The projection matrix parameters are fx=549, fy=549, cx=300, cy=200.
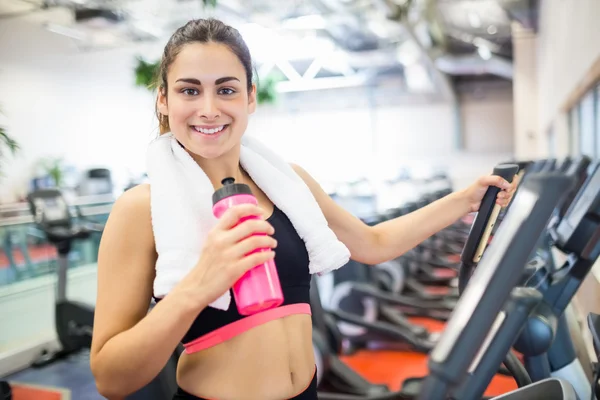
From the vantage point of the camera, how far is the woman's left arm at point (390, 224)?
4.45 ft

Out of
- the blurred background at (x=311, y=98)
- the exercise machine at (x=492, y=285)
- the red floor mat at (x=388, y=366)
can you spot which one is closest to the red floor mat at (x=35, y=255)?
the blurred background at (x=311, y=98)

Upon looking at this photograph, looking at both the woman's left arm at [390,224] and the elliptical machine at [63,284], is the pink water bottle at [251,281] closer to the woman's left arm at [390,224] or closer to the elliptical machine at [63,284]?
the woman's left arm at [390,224]

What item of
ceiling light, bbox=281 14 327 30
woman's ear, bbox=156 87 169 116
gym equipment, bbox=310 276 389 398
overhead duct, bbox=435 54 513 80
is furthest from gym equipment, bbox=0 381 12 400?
overhead duct, bbox=435 54 513 80

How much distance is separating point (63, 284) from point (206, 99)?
10.0ft

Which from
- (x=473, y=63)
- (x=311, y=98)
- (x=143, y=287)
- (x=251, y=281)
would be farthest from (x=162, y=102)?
(x=311, y=98)

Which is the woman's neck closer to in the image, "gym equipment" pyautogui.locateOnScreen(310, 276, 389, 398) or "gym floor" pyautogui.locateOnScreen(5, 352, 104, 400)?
"gym equipment" pyautogui.locateOnScreen(310, 276, 389, 398)

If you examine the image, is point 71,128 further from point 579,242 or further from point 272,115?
point 272,115

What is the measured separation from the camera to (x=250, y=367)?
3.58 ft

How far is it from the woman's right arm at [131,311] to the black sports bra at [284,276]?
125 mm

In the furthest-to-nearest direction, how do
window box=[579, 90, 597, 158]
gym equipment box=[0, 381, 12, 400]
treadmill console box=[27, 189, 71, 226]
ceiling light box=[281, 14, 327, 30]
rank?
ceiling light box=[281, 14, 327, 30], window box=[579, 90, 597, 158], treadmill console box=[27, 189, 71, 226], gym equipment box=[0, 381, 12, 400]

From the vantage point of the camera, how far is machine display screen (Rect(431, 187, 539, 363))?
20.8 inches

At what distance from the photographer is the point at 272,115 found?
686 inches

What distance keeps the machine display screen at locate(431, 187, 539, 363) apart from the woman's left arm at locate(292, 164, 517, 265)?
80cm

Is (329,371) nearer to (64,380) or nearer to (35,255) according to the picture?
(64,380)
